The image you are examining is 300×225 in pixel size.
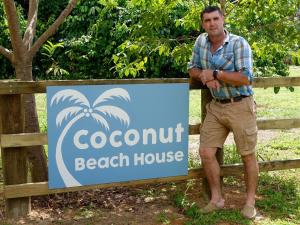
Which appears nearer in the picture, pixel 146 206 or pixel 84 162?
pixel 84 162

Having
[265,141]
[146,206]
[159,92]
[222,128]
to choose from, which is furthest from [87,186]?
[265,141]

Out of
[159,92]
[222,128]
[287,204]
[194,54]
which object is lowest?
[287,204]

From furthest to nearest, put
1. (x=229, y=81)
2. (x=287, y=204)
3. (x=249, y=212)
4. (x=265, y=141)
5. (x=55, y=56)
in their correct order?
(x=55, y=56)
(x=265, y=141)
(x=287, y=204)
(x=249, y=212)
(x=229, y=81)

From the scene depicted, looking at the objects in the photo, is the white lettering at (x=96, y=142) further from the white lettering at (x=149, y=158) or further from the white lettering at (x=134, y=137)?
the white lettering at (x=149, y=158)

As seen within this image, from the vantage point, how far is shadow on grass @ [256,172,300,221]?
4732mm

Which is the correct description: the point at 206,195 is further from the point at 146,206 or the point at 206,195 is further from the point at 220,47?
the point at 220,47

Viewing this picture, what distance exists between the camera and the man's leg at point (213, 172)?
473 cm

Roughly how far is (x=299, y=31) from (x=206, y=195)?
6.53 feet

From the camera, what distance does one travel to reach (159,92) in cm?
464

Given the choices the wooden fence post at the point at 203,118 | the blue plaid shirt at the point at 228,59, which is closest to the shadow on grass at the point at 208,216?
the wooden fence post at the point at 203,118

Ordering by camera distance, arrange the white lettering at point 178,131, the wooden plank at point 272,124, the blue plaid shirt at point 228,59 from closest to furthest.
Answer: the blue plaid shirt at point 228,59 → the white lettering at point 178,131 → the wooden plank at point 272,124

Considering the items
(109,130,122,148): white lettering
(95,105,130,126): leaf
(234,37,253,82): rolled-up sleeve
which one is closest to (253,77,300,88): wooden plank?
(234,37,253,82): rolled-up sleeve

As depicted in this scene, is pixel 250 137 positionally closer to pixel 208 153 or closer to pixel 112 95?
pixel 208 153

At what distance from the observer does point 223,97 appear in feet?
14.8
